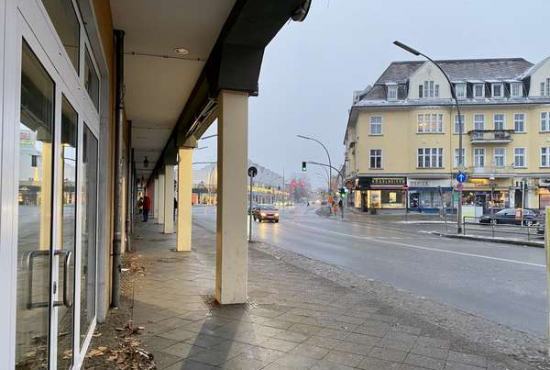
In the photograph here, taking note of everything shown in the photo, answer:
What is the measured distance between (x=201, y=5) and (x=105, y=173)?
7.80 ft

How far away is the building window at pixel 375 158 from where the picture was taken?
4628 centimetres

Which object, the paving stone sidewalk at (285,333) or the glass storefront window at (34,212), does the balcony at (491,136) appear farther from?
the glass storefront window at (34,212)

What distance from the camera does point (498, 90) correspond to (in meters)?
46.0

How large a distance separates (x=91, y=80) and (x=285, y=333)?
3.61 metres

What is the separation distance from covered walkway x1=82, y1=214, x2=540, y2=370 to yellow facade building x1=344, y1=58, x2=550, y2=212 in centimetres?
3966

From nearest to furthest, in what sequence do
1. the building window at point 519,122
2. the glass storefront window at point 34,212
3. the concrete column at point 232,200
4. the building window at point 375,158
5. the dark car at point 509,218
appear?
the glass storefront window at point 34,212
the concrete column at point 232,200
the dark car at point 509,218
the building window at point 519,122
the building window at point 375,158

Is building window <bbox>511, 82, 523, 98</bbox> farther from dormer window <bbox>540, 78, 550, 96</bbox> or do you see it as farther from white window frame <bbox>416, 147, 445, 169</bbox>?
white window frame <bbox>416, 147, 445, 169</bbox>

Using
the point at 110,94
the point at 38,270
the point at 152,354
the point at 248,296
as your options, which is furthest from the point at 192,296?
the point at 38,270

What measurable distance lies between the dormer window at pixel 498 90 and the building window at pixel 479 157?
582 centimetres

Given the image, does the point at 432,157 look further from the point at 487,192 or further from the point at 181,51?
the point at 181,51

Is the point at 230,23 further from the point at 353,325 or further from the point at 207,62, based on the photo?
the point at 353,325

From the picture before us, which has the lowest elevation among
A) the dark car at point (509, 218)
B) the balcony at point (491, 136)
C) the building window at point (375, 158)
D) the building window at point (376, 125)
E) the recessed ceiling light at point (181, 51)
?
the dark car at point (509, 218)

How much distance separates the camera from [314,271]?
991cm

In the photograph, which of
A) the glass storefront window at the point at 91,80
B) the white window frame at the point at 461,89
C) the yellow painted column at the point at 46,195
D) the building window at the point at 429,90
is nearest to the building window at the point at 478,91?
the white window frame at the point at 461,89
